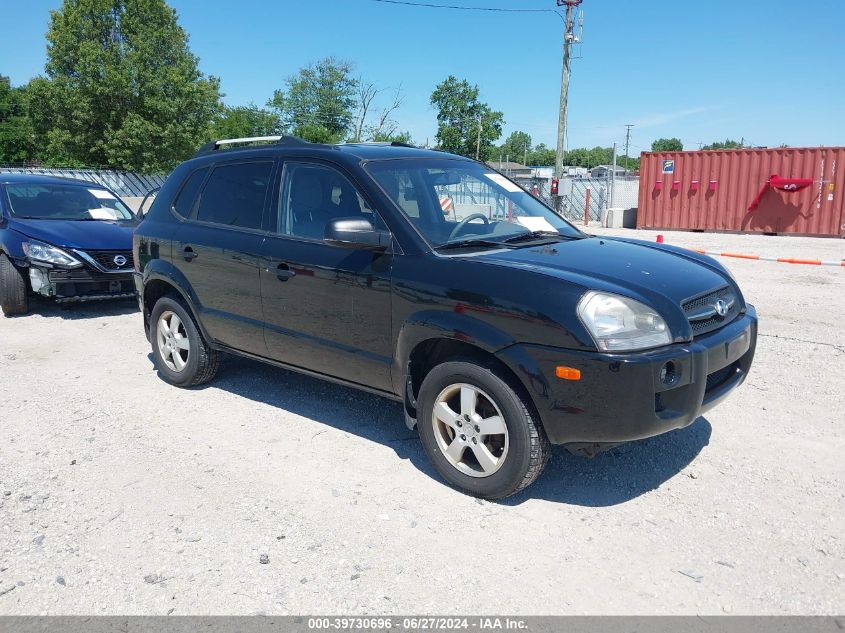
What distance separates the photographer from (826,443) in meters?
4.23

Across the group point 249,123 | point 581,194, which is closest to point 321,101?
point 249,123

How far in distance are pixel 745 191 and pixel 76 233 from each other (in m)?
20.8

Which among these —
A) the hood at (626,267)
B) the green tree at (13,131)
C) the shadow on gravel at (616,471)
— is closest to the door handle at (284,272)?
the hood at (626,267)

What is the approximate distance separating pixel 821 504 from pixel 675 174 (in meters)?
22.4

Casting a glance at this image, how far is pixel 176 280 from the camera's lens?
5293mm

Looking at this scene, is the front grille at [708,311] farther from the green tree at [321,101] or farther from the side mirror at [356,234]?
the green tree at [321,101]

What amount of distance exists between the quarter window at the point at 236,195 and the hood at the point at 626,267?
186 cm

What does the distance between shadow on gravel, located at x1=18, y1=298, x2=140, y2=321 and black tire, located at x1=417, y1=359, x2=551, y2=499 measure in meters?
6.32

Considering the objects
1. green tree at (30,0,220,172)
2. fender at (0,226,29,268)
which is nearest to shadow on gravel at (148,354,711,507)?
fender at (0,226,29,268)

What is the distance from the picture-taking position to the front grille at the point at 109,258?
8047 millimetres

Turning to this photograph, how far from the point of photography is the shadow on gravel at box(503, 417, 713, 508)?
3662mm

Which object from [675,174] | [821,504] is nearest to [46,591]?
[821,504]

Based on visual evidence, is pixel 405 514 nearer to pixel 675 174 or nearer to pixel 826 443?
pixel 826 443

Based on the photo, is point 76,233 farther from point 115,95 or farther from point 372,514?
point 115,95
